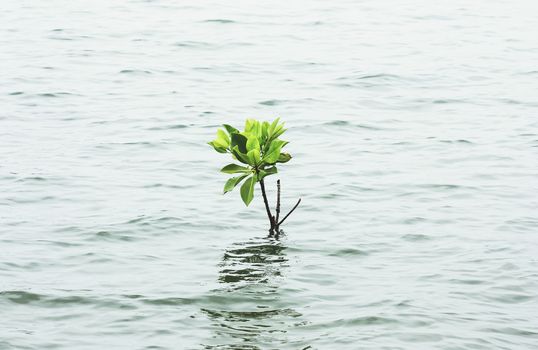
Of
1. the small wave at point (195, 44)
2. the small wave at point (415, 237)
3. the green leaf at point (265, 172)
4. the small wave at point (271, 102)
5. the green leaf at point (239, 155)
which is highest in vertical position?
the small wave at point (195, 44)

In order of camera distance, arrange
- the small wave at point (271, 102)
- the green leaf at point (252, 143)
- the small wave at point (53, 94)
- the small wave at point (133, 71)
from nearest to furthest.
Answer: the green leaf at point (252, 143)
the small wave at point (271, 102)
the small wave at point (53, 94)
the small wave at point (133, 71)

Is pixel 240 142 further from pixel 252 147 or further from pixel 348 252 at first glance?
pixel 348 252

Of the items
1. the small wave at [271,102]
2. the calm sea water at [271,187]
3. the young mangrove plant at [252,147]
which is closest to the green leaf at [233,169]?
the young mangrove plant at [252,147]

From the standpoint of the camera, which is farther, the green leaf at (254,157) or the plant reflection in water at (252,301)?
the green leaf at (254,157)

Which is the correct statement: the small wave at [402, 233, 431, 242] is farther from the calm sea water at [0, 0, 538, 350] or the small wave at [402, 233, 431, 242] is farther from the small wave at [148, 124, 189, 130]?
the small wave at [148, 124, 189, 130]

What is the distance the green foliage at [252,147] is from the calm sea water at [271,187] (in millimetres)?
696

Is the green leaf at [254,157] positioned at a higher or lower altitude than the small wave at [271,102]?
higher

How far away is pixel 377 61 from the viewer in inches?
628

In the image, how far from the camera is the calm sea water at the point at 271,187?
7152 millimetres

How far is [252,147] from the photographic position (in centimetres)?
796

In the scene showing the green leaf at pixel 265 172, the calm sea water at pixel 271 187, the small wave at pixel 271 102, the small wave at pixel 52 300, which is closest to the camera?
the calm sea water at pixel 271 187

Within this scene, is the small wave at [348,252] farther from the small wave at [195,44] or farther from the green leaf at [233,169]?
the small wave at [195,44]

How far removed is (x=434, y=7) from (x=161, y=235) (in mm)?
13108

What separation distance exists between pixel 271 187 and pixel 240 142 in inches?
89.4
